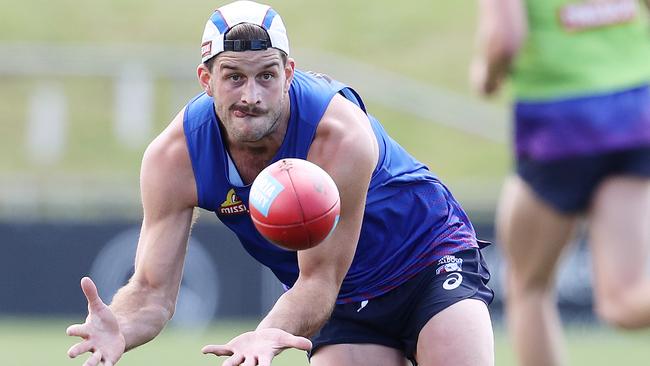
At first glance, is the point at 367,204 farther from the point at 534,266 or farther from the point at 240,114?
the point at 534,266

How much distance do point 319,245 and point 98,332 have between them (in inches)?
35.4

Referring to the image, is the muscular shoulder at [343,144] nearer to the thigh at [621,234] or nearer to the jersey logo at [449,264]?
the jersey logo at [449,264]

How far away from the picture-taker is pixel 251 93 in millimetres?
5465

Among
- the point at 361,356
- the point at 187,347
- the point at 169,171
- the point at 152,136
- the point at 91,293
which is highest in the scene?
the point at 169,171

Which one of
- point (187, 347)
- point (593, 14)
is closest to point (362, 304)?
point (593, 14)

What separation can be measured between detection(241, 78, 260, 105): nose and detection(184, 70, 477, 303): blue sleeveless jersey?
0.27 meters

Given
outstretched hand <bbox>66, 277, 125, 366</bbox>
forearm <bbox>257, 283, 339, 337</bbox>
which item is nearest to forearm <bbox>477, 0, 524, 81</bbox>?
forearm <bbox>257, 283, 339, 337</bbox>

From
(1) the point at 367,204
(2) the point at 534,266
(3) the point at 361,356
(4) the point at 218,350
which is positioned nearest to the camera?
(4) the point at 218,350

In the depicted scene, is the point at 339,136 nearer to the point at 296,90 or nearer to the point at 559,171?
the point at 296,90

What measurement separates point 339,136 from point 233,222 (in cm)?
60

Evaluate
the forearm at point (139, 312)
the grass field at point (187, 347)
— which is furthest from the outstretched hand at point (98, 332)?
the grass field at point (187, 347)

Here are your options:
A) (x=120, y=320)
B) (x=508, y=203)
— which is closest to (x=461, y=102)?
(x=508, y=203)

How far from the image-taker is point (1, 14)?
814 inches

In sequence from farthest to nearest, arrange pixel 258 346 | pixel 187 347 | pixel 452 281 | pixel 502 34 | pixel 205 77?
pixel 187 347 → pixel 452 281 → pixel 502 34 → pixel 205 77 → pixel 258 346
